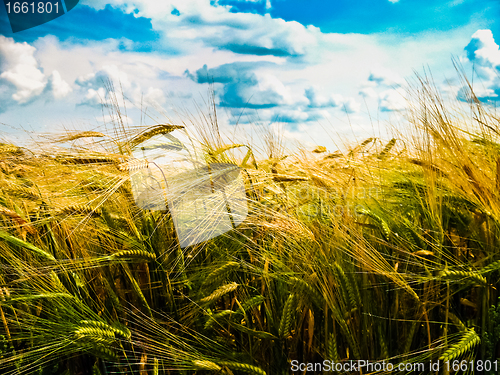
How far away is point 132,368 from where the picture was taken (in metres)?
1.11

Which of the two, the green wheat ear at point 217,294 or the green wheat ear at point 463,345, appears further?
the green wheat ear at point 217,294

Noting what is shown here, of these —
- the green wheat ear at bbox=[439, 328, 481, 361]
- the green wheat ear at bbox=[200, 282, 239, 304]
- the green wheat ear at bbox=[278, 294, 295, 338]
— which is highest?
the green wheat ear at bbox=[200, 282, 239, 304]

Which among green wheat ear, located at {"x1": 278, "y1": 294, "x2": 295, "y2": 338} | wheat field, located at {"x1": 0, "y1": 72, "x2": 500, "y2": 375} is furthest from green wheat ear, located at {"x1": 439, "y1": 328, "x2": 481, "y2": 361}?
green wheat ear, located at {"x1": 278, "y1": 294, "x2": 295, "y2": 338}

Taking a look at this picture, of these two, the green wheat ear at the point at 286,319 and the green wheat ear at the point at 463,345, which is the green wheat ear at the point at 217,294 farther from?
the green wheat ear at the point at 463,345

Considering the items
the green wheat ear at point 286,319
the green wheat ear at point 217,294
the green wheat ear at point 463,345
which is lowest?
the green wheat ear at point 463,345

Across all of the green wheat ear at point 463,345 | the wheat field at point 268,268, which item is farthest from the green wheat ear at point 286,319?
the green wheat ear at point 463,345

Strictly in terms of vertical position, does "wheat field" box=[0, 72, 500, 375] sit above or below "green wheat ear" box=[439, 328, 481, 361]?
above

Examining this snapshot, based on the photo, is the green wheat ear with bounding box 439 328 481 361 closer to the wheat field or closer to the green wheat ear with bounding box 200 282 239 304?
the wheat field

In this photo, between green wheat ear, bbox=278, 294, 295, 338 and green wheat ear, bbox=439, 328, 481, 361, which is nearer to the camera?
green wheat ear, bbox=439, 328, 481, 361

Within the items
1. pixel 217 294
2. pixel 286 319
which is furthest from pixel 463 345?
pixel 217 294

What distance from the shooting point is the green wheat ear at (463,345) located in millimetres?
888

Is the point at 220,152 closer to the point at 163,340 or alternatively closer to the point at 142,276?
the point at 142,276

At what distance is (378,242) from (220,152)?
640mm

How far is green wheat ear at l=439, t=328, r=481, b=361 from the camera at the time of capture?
2.91 feet
